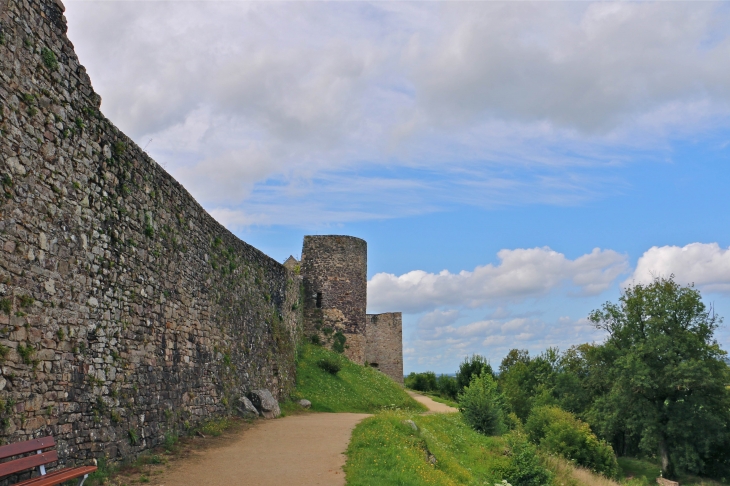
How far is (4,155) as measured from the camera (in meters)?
7.39

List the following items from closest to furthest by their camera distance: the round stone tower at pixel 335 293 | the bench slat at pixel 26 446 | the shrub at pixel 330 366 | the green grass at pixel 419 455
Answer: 1. the bench slat at pixel 26 446
2. the green grass at pixel 419 455
3. the shrub at pixel 330 366
4. the round stone tower at pixel 335 293

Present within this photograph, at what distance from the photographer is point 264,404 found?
17.3 m

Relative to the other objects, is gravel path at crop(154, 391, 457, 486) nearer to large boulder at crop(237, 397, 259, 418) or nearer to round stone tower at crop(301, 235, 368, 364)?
large boulder at crop(237, 397, 259, 418)

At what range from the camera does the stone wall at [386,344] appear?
3841 centimetres

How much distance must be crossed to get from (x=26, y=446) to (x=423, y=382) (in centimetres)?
4170

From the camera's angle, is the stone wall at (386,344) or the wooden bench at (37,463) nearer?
the wooden bench at (37,463)

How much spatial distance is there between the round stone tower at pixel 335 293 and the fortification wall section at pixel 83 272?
1605 centimetres

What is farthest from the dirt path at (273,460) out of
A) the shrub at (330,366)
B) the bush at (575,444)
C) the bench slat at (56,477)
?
the bush at (575,444)

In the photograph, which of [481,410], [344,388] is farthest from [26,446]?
[344,388]

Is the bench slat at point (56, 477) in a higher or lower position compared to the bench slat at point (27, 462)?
lower

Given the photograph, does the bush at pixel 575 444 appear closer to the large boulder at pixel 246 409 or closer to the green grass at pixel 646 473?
the green grass at pixel 646 473

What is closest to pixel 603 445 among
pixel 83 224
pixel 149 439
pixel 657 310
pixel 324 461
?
pixel 657 310

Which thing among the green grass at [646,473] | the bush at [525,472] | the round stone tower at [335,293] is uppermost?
the round stone tower at [335,293]

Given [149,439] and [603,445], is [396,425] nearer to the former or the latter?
[149,439]
